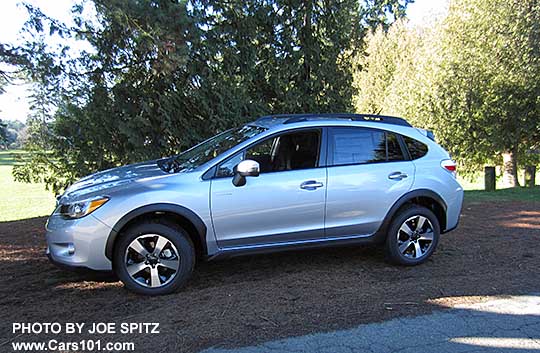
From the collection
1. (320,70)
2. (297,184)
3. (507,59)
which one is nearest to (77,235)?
(297,184)

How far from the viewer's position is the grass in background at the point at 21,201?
565 inches

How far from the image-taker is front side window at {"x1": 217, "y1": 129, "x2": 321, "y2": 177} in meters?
4.92

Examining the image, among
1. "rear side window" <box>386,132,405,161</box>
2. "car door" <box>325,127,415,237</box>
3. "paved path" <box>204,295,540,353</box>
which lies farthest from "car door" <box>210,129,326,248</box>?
"paved path" <box>204,295,540,353</box>

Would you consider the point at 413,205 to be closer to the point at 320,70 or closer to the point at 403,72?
the point at 320,70

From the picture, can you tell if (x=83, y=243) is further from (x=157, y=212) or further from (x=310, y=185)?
(x=310, y=185)

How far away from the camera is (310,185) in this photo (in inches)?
189

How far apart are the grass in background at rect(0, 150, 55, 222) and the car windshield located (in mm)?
6129

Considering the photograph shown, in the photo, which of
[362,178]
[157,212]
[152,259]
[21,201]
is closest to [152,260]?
[152,259]

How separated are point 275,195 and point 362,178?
1.05 m

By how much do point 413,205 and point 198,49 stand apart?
5325 millimetres

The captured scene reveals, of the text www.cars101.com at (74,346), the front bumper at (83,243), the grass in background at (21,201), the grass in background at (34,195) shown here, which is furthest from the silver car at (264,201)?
the grass in background at (21,201)

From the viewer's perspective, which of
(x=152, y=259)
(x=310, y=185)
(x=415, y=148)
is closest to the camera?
(x=152, y=259)

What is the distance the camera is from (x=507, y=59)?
15.0 m

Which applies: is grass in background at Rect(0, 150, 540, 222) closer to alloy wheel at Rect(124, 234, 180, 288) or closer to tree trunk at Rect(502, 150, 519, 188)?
tree trunk at Rect(502, 150, 519, 188)
